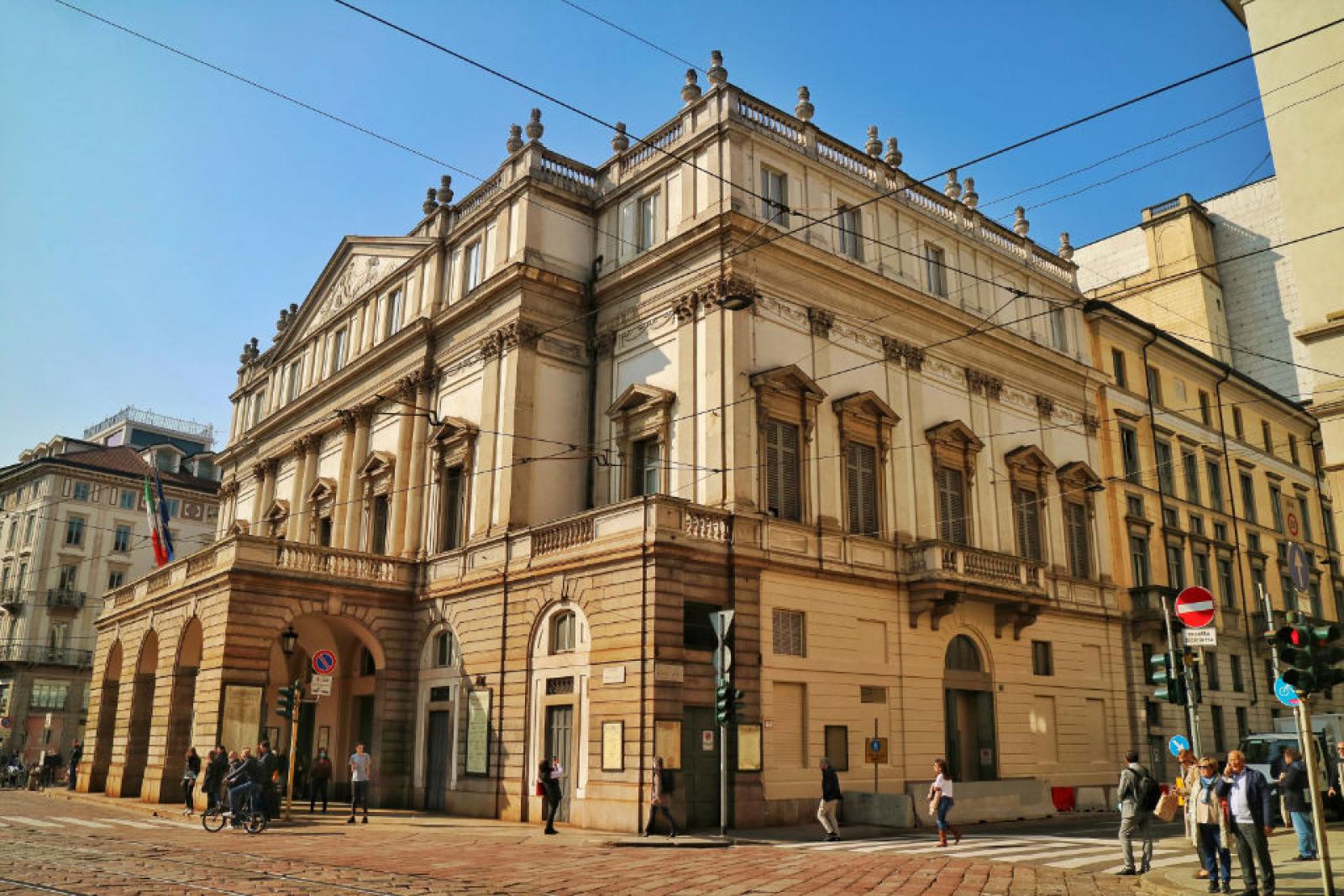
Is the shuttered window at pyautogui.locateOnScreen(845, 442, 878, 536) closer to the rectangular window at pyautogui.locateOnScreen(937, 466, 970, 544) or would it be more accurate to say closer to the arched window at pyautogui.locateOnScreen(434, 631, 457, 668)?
the rectangular window at pyautogui.locateOnScreen(937, 466, 970, 544)

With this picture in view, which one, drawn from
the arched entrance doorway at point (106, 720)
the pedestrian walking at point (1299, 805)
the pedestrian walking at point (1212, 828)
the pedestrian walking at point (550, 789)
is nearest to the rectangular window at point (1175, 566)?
the pedestrian walking at point (1299, 805)

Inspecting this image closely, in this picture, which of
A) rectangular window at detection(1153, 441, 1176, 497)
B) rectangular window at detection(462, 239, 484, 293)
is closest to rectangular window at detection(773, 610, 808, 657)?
rectangular window at detection(462, 239, 484, 293)

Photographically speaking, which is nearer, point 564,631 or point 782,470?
point 564,631

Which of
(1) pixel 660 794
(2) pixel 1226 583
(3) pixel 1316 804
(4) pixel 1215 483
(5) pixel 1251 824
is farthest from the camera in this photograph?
(4) pixel 1215 483

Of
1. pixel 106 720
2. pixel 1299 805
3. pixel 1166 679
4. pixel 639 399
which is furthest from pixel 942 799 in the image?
pixel 106 720

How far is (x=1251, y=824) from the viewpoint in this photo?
39.0 ft

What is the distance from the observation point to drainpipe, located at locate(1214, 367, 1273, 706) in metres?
39.1

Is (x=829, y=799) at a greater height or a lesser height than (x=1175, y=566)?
lesser

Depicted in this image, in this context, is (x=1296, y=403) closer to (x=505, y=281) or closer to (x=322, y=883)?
(x=505, y=281)

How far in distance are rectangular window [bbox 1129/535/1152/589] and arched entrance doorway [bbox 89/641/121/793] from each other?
3284 cm

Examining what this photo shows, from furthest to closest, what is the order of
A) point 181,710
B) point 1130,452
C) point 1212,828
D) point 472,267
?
point 1130,452 < point 472,267 < point 181,710 < point 1212,828

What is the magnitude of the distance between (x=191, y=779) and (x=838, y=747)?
51.4 ft

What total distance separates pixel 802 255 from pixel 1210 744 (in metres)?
22.3

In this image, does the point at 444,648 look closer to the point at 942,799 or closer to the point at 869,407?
the point at 869,407
